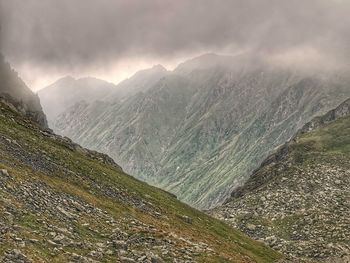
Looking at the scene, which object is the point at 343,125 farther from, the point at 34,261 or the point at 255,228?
the point at 34,261

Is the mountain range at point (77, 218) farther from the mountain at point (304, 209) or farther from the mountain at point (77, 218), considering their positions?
the mountain at point (304, 209)

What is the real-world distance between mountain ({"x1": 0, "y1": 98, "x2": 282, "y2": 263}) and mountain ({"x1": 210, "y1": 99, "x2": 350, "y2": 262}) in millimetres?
15783

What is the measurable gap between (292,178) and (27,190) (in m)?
80.9

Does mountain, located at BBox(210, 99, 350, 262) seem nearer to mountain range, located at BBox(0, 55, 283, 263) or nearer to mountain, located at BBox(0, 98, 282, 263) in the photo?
mountain range, located at BBox(0, 55, 283, 263)

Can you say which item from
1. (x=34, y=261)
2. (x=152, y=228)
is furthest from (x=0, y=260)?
(x=152, y=228)

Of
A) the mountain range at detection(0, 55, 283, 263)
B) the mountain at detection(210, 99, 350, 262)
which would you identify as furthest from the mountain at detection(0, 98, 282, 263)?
the mountain at detection(210, 99, 350, 262)

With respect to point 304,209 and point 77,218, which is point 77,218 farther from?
point 304,209

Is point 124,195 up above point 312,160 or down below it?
below

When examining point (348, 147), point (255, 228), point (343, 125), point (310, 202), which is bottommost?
point (255, 228)

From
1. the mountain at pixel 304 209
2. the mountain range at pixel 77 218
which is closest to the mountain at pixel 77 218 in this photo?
the mountain range at pixel 77 218

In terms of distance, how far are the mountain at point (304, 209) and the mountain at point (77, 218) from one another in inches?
621

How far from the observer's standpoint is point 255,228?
8969 centimetres

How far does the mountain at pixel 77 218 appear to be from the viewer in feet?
98.8

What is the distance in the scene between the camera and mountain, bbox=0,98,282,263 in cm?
3010
